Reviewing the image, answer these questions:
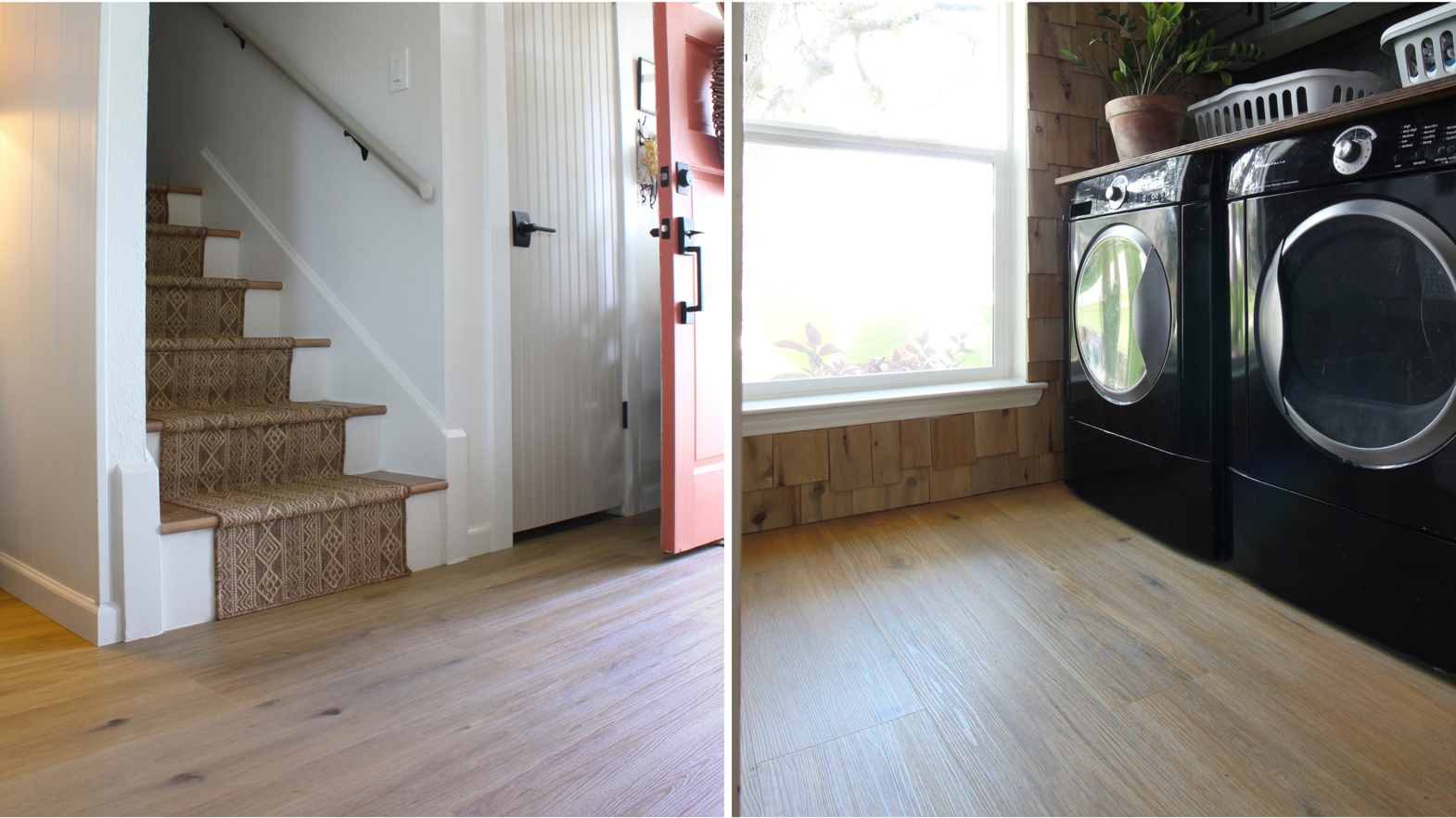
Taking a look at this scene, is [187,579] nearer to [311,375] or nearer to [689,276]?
[311,375]

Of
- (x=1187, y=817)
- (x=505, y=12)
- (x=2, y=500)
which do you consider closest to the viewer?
(x=1187, y=817)

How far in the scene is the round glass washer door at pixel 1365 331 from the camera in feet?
2.99

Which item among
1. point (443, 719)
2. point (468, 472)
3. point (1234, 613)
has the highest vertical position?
point (468, 472)

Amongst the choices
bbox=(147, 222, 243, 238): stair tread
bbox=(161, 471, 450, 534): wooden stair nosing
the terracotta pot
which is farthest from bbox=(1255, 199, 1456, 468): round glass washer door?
bbox=(147, 222, 243, 238): stair tread

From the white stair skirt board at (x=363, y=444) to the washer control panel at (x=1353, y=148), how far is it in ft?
5.53

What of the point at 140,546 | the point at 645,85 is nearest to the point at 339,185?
the point at 645,85

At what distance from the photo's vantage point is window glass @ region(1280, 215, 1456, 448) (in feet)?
2.99

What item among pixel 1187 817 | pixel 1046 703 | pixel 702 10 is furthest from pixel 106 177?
pixel 1187 817

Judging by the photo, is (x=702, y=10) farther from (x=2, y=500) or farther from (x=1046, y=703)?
(x=2, y=500)

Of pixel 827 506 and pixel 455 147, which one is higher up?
pixel 455 147

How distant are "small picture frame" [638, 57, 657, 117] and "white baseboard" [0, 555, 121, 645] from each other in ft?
5.01

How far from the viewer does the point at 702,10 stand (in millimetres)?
1718

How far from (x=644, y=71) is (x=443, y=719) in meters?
1.63

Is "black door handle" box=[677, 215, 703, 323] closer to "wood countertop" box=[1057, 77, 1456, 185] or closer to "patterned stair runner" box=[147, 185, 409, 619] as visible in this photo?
"patterned stair runner" box=[147, 185, 409, 619]
